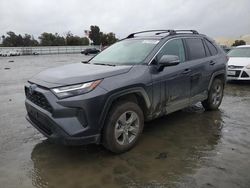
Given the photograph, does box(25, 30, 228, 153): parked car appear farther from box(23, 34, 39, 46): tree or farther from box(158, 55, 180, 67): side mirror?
box(23, 34, 39, 46): tree

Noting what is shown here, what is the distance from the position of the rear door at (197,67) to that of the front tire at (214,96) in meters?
0.34

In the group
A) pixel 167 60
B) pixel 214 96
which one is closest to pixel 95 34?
pixel 214 96

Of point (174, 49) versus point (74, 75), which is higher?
point (174, 49)

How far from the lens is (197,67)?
603 cm

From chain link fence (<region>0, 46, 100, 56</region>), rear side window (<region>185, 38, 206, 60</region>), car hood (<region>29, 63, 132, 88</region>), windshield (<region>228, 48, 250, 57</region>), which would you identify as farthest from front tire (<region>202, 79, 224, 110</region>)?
chain link fence (<region>0, 46, 100, 56</region>)

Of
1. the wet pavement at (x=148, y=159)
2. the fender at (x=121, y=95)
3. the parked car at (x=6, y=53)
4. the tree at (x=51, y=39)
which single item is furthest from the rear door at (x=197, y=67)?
the tree at (x=51, y=39)

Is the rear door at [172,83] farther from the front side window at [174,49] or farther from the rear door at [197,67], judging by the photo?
the rear door at [197,67]

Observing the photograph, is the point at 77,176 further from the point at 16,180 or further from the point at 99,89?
the point at 99,89

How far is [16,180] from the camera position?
12.8ft

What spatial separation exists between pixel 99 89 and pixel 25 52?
53610 millimetres

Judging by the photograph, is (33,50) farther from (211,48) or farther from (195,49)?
(195,49)

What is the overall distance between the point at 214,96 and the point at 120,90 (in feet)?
11.2

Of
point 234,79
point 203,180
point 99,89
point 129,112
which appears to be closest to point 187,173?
point 203,180

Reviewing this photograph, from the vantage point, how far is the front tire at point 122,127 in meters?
4.32
